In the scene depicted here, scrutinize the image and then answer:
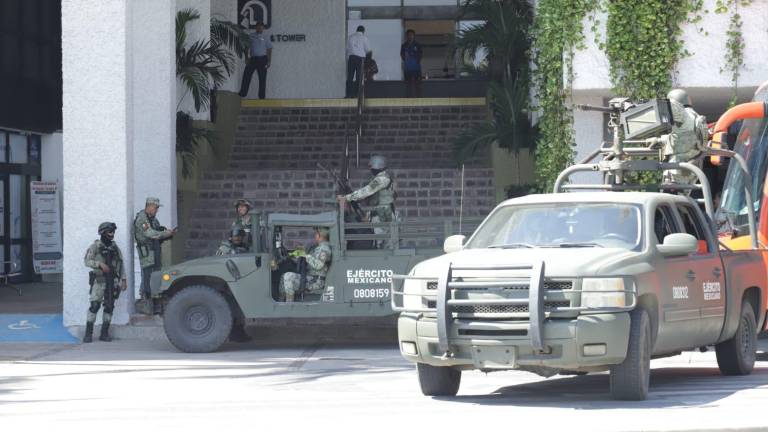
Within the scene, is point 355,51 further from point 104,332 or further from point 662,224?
point 662,224

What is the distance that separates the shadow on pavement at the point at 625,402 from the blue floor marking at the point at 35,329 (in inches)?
323

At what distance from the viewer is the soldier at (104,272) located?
58.2 ft

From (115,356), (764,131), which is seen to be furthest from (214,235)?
(764,131)

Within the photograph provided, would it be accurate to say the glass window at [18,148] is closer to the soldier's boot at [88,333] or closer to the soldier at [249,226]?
the soldier's boot at [88,333]

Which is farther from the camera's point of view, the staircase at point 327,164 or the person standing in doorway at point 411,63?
the person standing in doorway at point 411,63

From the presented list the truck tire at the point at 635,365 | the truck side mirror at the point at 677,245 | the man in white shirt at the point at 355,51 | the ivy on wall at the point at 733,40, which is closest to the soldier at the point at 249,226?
the truck side mirror at the point at 677,245

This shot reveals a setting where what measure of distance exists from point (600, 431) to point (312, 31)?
27849mm

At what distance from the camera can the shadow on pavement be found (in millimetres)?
10531

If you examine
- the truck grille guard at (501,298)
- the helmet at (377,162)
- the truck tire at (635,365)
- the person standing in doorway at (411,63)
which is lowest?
the truck tire at (635,365)

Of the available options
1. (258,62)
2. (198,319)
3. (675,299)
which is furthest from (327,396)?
(258,62)

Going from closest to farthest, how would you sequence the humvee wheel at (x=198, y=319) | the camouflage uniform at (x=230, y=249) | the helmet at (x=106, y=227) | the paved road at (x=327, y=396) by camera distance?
the paved road at (x=327, y=396)
the humvee wheel at (x=198, y=319)
the camouflage uniform at (x=230, y=249)
the helmet at (x=106, y=227)

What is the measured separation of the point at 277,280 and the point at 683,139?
5.03 meters

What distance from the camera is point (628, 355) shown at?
10188 mm

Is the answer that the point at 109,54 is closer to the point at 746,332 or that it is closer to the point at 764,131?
the point at 764,131
